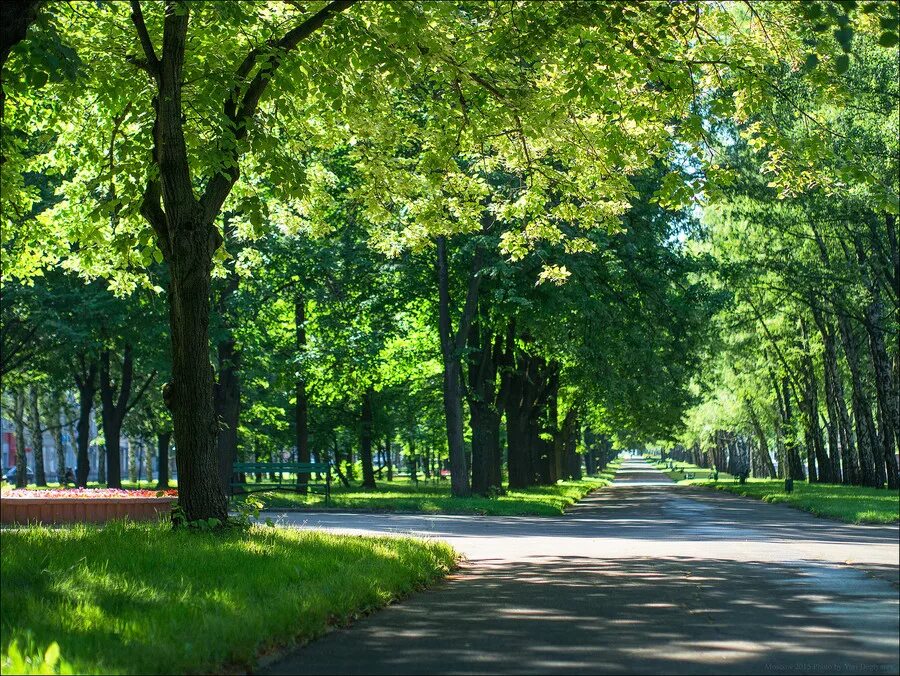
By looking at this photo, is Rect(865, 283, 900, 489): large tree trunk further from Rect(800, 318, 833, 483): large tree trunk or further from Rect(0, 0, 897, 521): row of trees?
Rect(0, 0, 897, 521): row of trees

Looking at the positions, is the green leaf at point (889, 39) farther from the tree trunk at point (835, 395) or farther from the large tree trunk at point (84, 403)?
the tree trunk at point (835, 395)

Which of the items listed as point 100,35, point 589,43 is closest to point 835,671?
point 589,43

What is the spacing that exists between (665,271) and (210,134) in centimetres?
1751

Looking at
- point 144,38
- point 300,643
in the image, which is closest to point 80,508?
point 144,38

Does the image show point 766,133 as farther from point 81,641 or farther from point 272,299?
point 272,299

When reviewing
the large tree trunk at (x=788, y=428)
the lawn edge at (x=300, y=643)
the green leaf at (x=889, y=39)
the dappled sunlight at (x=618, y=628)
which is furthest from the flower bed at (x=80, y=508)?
the large tree trunk at (x=788, y=428)

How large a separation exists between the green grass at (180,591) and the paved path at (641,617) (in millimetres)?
307

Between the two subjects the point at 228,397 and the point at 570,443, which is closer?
the point at 228,397

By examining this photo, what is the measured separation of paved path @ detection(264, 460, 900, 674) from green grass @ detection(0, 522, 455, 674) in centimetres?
31

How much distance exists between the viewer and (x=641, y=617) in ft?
27.2

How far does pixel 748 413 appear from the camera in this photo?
62344 millimetres

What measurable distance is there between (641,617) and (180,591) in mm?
3394

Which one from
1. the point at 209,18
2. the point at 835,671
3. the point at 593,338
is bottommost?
the point at 835,671

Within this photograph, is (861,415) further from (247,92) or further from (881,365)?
(247,92)
